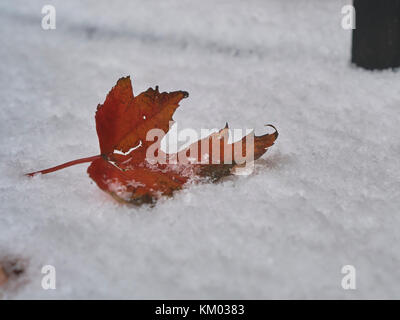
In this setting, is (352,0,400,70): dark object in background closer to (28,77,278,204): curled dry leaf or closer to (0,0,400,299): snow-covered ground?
(0,0,400,299): snow-covered ground

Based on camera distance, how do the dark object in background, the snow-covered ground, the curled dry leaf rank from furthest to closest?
1. the dark object in background
2. the curled dry leaf
3. the snow-covered ground

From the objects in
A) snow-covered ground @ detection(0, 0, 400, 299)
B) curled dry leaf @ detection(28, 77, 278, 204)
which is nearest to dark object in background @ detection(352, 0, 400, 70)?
snow-covered ground @ detection(0, 0, 400, 299)

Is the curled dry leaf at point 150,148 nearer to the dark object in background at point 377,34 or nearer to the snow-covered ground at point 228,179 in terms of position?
the snow-covered ground at point 228,179

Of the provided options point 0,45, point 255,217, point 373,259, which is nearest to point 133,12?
point 0,45

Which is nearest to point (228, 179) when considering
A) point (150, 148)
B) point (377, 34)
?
point (150, 148)
